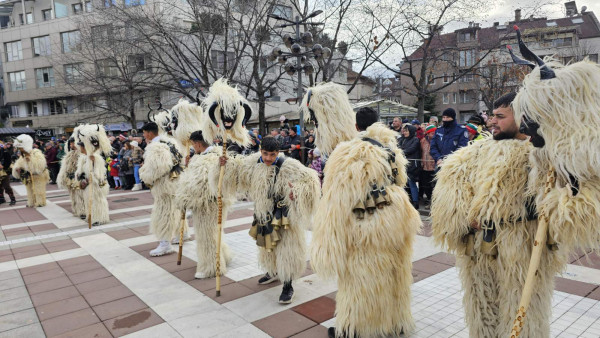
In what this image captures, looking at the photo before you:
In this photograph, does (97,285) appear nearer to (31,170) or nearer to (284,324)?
(284,324)

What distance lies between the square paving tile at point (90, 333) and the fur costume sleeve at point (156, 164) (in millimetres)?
2510

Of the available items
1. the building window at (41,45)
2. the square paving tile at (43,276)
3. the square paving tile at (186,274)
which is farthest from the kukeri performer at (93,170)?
the building window at (41,45)

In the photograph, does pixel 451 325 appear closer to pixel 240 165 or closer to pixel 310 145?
pixel 240 165

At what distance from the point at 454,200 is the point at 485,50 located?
21.7 m

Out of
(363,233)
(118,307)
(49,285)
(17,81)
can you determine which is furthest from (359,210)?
(17,81)

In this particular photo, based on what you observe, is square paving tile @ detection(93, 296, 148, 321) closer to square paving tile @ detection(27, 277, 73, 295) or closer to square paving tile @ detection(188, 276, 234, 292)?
square paving tile @ detection(188, 276, 234, 292)

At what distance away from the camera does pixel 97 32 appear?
1755 cm

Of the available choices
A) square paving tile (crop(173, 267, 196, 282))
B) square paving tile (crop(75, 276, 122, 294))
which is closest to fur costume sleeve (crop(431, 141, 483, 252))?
square paving tile (crop(173, 267, 196, 282))

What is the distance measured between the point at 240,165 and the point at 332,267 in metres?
1.89

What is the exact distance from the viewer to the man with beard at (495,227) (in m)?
2.32

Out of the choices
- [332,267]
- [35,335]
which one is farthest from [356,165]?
[35,335]

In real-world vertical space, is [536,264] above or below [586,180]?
below

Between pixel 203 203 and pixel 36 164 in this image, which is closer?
pixel 203 203

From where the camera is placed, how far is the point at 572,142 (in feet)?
6.32
